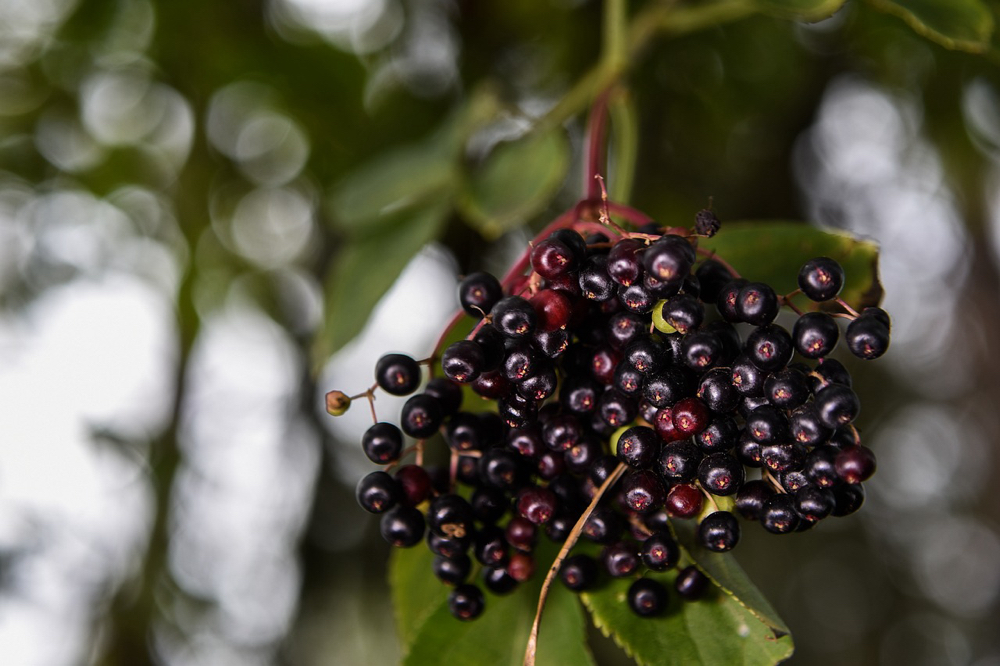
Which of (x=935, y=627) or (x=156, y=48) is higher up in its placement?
(x=156, y=48)

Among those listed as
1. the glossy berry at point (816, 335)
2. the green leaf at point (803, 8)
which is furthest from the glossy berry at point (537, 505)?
the green leaf at point (803, 8)

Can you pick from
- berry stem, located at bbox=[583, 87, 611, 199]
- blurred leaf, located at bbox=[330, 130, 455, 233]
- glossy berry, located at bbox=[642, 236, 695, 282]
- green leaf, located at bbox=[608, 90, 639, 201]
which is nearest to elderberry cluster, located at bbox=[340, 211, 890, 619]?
glossy berry, located at bbox=[642, 236, 695, 282]

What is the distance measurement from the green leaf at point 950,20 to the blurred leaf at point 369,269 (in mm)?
529

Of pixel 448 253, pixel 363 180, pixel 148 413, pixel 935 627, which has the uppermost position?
pixel 363 180

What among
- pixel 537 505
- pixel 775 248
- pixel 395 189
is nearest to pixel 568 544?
pixel 537 505

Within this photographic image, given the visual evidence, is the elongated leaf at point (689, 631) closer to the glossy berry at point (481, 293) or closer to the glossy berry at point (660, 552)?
the glossy berry at point (660, 552)

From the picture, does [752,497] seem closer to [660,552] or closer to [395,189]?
[660,552]

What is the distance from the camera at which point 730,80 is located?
150 cm

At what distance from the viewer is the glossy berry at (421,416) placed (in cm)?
59

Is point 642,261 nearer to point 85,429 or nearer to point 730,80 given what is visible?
point 730,80

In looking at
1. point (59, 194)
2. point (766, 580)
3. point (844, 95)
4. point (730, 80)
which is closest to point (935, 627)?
point (766, 580)

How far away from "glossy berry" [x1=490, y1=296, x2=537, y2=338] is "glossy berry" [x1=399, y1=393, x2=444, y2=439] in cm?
10

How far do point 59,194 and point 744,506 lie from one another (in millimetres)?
1741

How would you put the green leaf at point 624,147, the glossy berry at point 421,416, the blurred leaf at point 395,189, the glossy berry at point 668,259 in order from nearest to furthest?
the glossy berry at point 668,259 < the glossy berry at point 421,416 < the green leaf at point 624,147 < the blurred leaf at point 395,189
